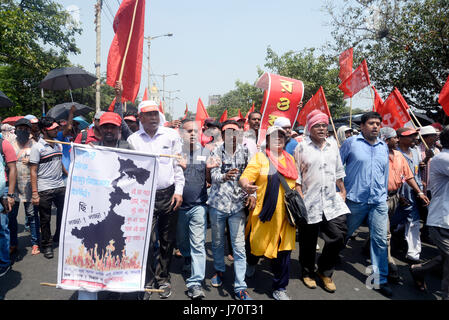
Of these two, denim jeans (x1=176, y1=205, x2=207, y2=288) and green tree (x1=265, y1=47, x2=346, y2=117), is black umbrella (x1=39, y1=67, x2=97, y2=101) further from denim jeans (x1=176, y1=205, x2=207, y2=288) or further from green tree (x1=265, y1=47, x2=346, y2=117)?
green tree (x1=265, y1=47, x2=346, y2=117)

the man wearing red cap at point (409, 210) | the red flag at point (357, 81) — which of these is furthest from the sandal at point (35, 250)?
the red flag at point (357, 81)

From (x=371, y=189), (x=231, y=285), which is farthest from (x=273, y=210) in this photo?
(x=371, y=189)

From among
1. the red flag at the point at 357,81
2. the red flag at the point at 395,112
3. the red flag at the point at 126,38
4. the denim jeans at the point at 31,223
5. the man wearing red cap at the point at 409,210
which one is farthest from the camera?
the red flag at the point at 357,81

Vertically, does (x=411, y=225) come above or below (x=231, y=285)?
above

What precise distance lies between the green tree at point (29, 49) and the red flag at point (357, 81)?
14147 mm

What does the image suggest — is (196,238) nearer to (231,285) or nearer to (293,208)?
(231,285)

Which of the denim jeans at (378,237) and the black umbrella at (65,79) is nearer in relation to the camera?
the denim jeans at (378,237)

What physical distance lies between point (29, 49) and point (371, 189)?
1667cm

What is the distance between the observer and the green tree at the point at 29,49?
13383 millimetres

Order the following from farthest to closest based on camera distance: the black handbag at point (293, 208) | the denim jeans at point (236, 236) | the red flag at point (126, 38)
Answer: the red flag at point (126, 38) → the denim jeans at point (236, 236) → the black handbag at point (293, 208)

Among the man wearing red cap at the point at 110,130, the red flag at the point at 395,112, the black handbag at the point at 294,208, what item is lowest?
the black handbag at the point at 294,208

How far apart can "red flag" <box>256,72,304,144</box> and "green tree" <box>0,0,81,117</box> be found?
1357cm

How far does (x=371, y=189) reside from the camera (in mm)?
3564

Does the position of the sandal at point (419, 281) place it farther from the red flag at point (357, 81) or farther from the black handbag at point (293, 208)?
the red flag at point (357, 81)
